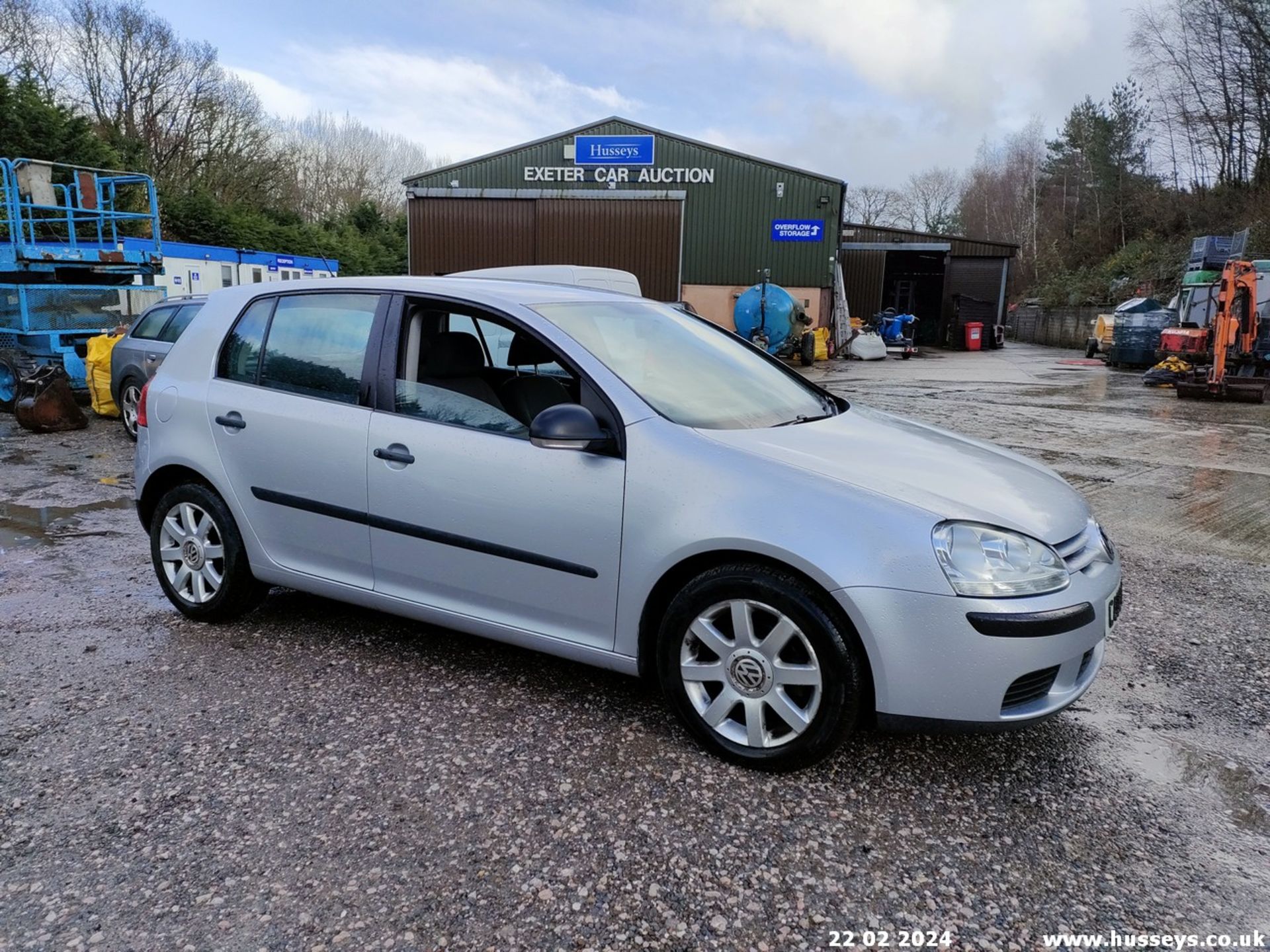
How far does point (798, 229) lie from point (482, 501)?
79.7 feet

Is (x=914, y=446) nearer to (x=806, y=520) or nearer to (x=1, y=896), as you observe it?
(x=806, y=520)

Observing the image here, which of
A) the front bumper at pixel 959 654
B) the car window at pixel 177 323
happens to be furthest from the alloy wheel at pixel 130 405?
the front bumper at pixel 959 654

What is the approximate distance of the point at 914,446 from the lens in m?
3.26

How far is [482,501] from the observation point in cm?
323

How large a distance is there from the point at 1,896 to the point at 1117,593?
3.46 m

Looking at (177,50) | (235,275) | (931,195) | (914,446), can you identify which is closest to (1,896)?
(914,446)

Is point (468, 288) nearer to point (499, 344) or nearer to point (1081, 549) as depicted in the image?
point (499, 344)

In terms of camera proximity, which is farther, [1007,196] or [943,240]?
[1007,196]

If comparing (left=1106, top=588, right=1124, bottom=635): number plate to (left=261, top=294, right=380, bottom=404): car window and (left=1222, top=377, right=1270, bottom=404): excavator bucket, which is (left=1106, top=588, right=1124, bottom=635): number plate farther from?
(left=1222, top=377, right=1270, bottom=404): excavator bucket

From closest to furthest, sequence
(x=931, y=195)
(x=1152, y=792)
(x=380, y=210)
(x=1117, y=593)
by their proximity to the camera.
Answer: (x=1152, y=792) → (x=1117, y=593) → (x=380, y=210) → (x=931, y=195)

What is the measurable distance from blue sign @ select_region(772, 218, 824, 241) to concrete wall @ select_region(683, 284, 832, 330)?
147 centimetres

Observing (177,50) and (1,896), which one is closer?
(1,896)

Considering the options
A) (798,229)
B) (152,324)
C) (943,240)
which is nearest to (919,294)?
(943,240)

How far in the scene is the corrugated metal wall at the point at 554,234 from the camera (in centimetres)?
2605
